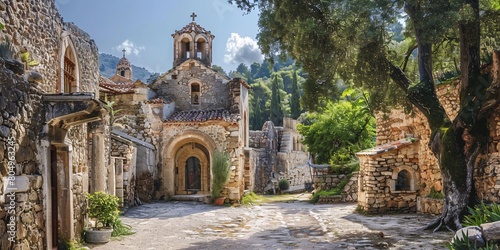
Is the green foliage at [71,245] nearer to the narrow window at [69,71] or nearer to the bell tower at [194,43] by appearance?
the narrow window at [69,71]

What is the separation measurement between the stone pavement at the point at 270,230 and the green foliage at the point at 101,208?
537mm

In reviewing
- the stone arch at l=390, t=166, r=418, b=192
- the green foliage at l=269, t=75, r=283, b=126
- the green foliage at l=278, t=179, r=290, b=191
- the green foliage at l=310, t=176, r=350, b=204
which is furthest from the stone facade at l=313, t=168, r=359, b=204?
the green foliage at l=269, t=75, r=283, b=126

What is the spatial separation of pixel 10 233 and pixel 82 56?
5.13m

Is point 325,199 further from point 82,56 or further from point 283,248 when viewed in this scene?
point 82,56

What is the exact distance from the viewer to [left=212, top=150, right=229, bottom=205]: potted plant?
A: 19.1m

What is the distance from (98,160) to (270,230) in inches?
187

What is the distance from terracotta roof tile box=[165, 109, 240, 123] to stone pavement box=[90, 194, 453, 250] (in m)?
4.44

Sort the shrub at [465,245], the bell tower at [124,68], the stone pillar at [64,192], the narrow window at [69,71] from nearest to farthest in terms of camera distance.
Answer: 1. the shrub at [465,245]
2. the stone pillar at [64,192]
3. the narrow window at [69,71]
4. the bell tower at [124,68]

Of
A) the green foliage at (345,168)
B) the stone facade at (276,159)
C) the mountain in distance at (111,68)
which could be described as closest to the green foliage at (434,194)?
the green foliage at (345,168)

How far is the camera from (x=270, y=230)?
11.9 meters

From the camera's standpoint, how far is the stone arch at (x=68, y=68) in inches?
331

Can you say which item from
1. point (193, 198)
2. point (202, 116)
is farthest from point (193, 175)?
point (193, 198)

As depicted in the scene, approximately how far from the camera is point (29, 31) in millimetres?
6730

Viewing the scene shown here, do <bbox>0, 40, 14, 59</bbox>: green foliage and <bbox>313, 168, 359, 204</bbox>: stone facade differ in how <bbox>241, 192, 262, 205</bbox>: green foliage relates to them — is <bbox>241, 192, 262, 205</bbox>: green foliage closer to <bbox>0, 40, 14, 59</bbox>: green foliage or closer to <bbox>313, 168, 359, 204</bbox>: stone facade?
<bbox>313, 168, 359, 204</bbox>: stone facade
